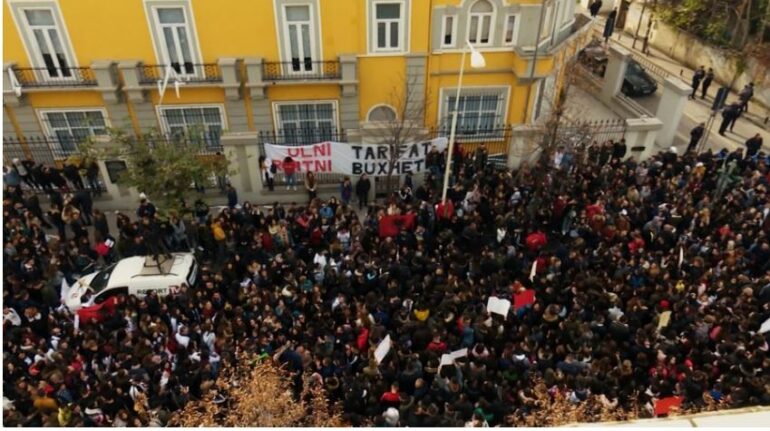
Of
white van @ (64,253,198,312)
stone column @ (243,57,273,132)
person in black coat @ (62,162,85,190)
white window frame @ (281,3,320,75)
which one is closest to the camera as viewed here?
white van @ (64,253,198,312)

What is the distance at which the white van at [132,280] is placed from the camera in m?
14.4

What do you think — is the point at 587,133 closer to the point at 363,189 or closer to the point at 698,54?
the point at 363,189

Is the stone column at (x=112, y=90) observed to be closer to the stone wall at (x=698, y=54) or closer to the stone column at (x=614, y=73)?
the stone column at (x=614, y=73)

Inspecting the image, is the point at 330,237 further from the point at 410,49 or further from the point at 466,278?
the point at 410,49

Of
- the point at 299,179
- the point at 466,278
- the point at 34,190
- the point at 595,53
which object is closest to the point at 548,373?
the point at 466,278

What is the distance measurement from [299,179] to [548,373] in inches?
434

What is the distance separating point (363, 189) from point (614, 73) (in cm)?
1556

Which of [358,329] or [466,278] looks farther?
[466,278]

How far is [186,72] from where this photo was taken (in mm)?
20406

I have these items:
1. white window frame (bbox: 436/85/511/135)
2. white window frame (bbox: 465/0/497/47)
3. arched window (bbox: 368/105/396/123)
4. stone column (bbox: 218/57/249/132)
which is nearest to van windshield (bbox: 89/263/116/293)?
stone column (bbox: 218/57/249/132)

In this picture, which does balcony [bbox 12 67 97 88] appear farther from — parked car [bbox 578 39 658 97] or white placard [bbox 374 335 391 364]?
parked car [bbox 578 39 658 97]

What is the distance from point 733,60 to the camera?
28750mm

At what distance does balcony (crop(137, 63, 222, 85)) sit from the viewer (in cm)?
2011

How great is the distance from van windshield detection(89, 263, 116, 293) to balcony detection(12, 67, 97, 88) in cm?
828
